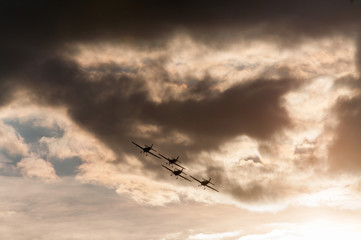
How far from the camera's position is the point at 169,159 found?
636 ft

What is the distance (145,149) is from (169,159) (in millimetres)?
13737

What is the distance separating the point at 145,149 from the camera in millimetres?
191375
